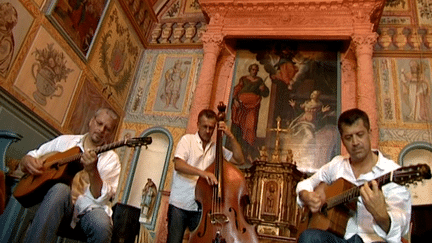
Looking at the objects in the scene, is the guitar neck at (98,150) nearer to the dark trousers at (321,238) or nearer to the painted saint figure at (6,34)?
the dark trousers at (321,238)

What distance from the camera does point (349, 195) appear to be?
2223mm

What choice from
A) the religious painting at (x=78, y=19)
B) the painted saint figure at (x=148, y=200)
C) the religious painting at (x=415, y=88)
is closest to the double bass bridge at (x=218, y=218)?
the painted saint figure at (x=148, y=200)

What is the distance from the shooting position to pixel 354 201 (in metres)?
2.26

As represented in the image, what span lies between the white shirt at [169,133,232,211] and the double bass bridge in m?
0.42

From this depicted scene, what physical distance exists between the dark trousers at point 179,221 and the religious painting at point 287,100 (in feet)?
10.0

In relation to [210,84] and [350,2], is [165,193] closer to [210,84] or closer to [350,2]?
[210,84]

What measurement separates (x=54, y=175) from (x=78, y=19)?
4.44 metres

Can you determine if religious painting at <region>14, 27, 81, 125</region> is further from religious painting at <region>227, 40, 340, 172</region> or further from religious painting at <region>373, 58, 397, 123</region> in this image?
religious painting at <region>373, 58, 397, 123</region>

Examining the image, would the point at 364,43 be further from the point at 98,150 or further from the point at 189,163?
the point at 98,150

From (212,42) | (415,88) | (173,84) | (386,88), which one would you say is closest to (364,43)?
(386,88)

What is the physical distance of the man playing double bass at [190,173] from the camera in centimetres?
331

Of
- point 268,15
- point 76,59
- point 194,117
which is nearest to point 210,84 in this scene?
point 194,117

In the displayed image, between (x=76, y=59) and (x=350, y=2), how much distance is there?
17.1 ft

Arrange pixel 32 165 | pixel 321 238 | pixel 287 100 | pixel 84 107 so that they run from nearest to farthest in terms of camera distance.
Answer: pixel 321 238
pixel 32 165
pixel 84 107
pixel 287 100
